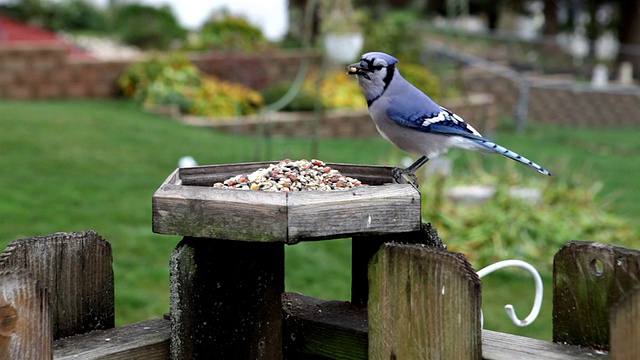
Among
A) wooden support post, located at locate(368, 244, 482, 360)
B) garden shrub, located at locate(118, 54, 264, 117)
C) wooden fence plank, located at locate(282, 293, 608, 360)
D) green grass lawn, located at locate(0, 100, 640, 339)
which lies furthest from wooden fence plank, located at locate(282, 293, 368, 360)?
garden shrub, located at locate(118, 54, 264, 117)

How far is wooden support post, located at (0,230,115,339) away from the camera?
1658mm

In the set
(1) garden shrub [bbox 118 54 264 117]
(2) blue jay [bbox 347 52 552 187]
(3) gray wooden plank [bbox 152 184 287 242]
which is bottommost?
(1) garden shrub [bbox 118 54 264 117]

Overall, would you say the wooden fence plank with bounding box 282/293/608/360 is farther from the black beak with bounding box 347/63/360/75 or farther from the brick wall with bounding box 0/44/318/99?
the brick wall with bounding box 0/44/318/99

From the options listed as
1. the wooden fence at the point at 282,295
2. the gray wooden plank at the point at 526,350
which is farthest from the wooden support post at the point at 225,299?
the gray wooden plank at the point at 526,350

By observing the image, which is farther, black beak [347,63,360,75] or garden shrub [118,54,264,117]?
garden shrub [118,54,264,117]

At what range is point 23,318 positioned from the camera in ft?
4.95

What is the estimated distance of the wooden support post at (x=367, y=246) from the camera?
1.74 metres

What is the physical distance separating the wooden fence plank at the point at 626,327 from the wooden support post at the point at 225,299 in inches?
27.2

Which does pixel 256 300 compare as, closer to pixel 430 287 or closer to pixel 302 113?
pixel 430 287

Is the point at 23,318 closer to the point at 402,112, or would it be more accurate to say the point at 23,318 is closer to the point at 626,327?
the point at 626,327

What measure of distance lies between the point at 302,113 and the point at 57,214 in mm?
7111

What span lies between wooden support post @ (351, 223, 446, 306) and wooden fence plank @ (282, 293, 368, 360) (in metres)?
0.04

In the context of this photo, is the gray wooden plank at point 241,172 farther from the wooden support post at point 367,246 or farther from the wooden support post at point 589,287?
the wooden support post at point 589,287

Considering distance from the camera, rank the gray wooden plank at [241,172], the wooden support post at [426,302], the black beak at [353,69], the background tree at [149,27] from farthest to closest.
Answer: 1. the background tree at [149,27]
2. the black beak at [353,69]
3. the gray wooden plank at [241,172]
4. the wooden support post at [426,302]
